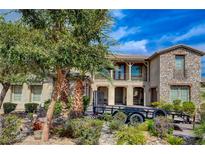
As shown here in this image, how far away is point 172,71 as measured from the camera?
2253cm

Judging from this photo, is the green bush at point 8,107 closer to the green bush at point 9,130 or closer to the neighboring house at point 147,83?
the neighboring house at point 147,83

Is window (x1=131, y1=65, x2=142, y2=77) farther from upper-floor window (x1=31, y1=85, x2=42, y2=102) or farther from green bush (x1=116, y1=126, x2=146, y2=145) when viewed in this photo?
green bush (x1=116, y1=126, x2=146, y2=145)

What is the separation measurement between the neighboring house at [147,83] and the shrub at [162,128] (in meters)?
8.01

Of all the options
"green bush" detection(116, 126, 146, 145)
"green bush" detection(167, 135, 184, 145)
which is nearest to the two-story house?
"green bush" detection(167, 135, 184, 145)

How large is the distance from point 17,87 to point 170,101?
10134 millimetres

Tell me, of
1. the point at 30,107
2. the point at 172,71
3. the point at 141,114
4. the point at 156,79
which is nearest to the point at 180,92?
the point at 172,71

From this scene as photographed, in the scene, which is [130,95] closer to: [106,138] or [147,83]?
[147,83]

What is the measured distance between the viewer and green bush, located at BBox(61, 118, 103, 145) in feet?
32.7

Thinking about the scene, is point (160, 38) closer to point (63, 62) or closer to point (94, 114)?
point (94, 114)

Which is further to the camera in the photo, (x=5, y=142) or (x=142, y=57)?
(x=142, y=57)

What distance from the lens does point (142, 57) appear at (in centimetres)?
2422

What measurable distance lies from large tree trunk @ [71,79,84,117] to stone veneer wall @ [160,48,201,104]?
8.11 m

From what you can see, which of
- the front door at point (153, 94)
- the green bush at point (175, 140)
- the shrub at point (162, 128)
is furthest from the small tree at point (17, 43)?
the front door at point (153, 94)
